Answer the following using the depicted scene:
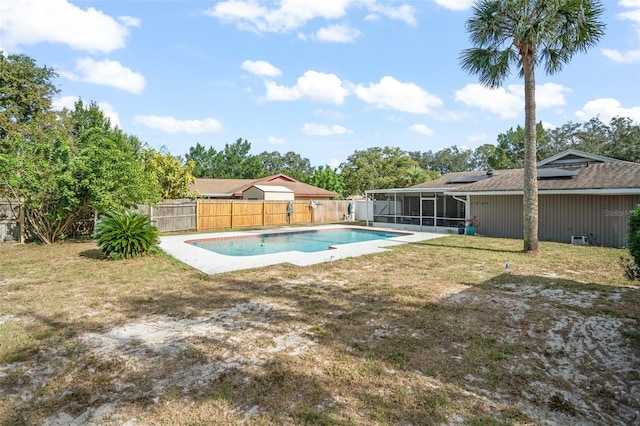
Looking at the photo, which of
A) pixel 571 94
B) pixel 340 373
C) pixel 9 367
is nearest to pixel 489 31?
pixel 571 94

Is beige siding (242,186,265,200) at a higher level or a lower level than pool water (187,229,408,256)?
higher

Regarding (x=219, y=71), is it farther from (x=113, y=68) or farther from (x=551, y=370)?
(x=551, y=370)

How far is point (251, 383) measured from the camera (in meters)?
3.12

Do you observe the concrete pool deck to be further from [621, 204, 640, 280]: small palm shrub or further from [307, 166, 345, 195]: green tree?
[307, 166, 345, 195]: green tree

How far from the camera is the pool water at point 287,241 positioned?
1336 cm

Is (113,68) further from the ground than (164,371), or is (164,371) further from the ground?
(113,68)

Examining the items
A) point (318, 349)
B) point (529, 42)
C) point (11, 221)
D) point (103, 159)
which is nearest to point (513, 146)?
point (529, 42)

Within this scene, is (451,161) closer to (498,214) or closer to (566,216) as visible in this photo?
(498,214)

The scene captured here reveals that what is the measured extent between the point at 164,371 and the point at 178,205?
51.6 ft

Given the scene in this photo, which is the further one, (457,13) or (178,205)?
(178,205)

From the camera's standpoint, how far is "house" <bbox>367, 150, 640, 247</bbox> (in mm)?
12461

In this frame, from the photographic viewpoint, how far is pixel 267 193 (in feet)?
89.6

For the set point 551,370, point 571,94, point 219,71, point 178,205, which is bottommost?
point 551,370

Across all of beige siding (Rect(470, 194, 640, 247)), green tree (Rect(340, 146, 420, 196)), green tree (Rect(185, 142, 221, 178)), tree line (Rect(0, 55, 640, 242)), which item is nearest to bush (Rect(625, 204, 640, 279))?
beige siding (Rect(470, 194, 640, 247))
